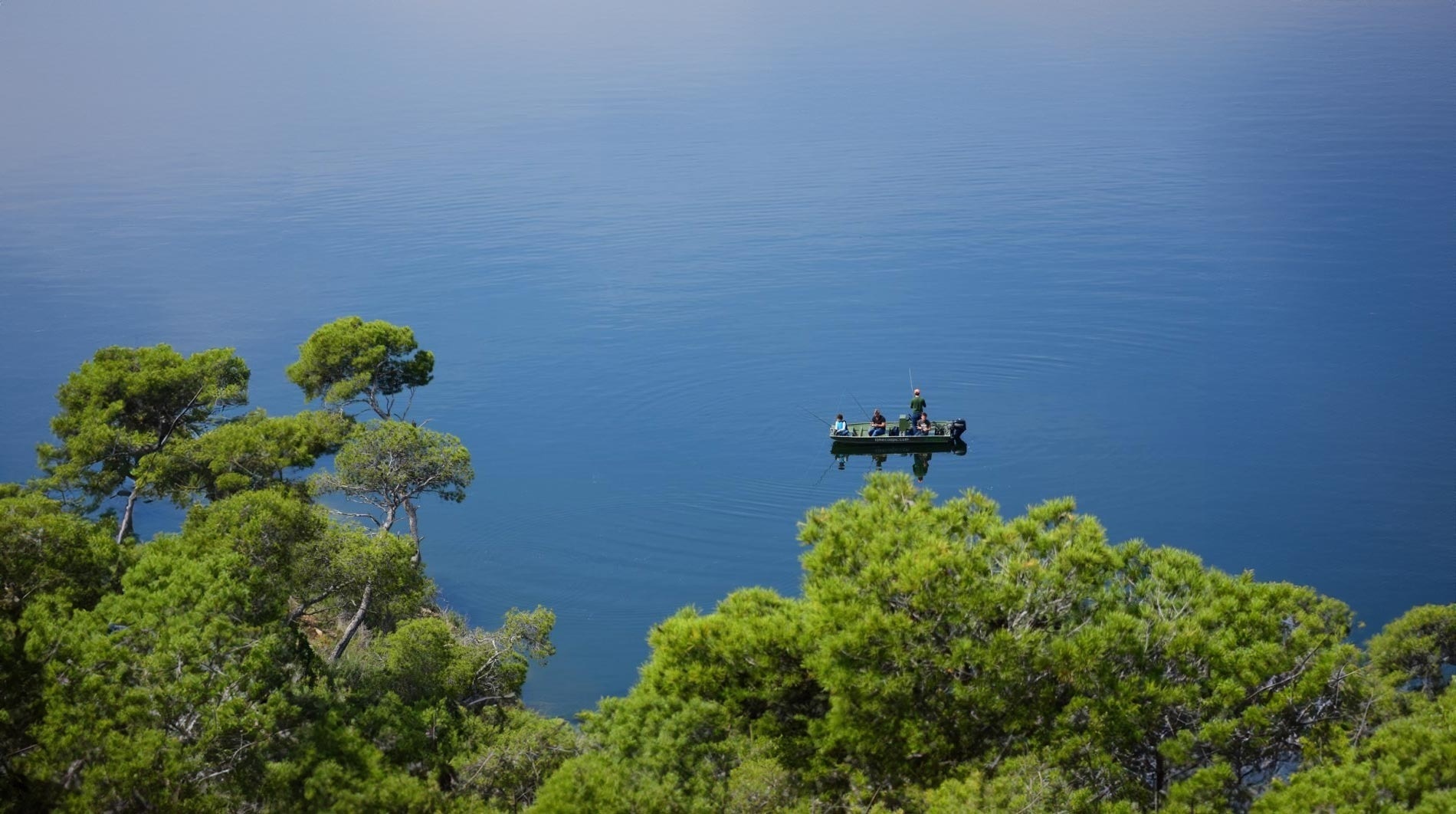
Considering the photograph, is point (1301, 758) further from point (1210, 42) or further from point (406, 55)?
point (406, 55)

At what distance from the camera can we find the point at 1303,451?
34.2 m

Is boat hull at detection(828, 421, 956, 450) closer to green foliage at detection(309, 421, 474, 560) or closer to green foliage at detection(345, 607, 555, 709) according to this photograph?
green foliage at detection(309, 421, 474, 560)

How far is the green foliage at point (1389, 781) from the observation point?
11.5 meters

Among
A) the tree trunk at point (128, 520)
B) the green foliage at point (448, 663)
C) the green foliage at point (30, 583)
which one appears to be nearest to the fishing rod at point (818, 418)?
the green foliage at point (448, 663)

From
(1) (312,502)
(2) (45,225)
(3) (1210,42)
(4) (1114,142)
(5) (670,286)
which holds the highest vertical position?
(3) (1210,42)

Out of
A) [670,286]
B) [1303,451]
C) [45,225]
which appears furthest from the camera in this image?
[45,225]

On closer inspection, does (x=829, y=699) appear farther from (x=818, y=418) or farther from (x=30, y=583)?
(x=818, y=418)

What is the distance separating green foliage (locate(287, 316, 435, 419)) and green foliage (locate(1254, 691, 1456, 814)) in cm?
2091

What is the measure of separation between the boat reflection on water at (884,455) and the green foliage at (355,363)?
440 inches

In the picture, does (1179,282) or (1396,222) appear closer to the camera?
(1179,282)

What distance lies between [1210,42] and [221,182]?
61287mm

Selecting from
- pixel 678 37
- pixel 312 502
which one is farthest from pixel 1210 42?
pixel 312 502

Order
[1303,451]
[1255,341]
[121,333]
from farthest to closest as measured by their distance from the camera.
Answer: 1. [121,333]
2. [1255,341]
3. [1303,451]

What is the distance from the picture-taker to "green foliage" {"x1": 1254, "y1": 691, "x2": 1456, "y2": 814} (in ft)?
37.7
